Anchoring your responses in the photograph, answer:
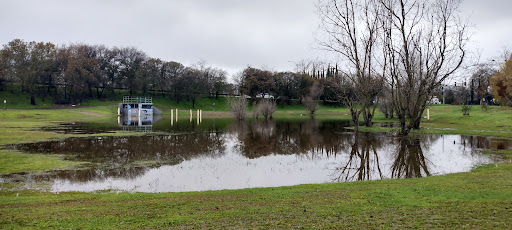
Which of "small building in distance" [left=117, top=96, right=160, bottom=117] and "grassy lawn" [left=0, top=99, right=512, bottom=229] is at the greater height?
"small building in distance" [left=117, top=96, right=160, bottom=117]

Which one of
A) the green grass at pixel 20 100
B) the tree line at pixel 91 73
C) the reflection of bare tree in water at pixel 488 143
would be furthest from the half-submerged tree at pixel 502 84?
the green grass at pixel 20 100

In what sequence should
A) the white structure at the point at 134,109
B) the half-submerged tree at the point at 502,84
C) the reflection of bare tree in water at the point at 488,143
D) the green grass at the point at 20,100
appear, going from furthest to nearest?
the green grass at the point at 20,100
the white structure at the point at 134,109
the half-submerged tree at the point at 502,84
the reflection of bare tree in water at the point at 488,143

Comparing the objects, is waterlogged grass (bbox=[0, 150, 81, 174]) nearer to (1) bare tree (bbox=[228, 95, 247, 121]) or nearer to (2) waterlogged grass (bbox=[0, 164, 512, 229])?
(2) waterlogged grass (bbox=[0, 164, 512, 229])

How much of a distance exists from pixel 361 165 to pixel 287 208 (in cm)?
931

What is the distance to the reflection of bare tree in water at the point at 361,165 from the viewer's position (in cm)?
1368

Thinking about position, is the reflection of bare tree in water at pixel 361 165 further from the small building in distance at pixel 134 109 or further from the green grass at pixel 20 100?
the green grass at pixel 20 100

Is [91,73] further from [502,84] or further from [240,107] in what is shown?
[502,84]

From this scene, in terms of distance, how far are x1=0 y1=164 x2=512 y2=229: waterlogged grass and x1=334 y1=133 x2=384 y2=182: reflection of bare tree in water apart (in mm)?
3074

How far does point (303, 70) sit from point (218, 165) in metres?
103

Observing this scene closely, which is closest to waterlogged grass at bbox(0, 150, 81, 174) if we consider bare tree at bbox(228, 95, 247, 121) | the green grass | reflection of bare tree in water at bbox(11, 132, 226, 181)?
reflection of bare tree in water at bbox(11, 132, 226, 181)

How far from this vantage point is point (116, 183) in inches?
482

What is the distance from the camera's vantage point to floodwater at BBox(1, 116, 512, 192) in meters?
12.6

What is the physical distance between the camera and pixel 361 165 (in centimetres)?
1616

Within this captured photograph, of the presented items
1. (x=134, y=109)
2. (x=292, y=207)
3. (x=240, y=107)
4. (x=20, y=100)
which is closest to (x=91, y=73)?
(x=20, y=100)
